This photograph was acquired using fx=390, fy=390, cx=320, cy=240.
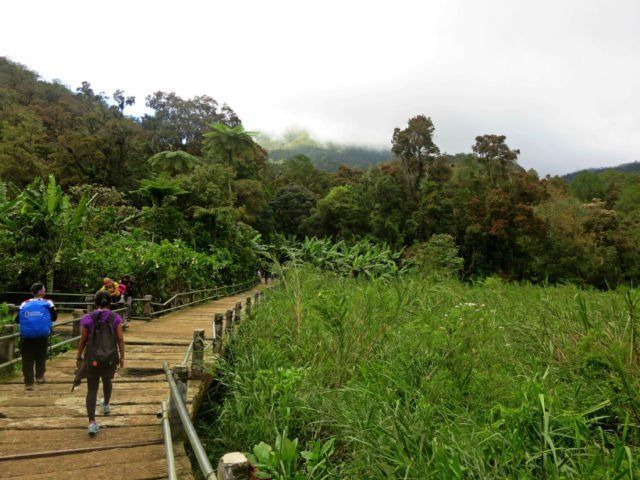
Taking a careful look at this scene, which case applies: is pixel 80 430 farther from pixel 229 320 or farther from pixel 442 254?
pixel 442 254

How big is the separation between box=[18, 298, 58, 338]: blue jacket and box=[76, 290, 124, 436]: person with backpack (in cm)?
154

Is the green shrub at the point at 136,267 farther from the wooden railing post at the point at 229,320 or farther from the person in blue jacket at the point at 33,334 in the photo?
the person in blue jacket at the point at 33,334

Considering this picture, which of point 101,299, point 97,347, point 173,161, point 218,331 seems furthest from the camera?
point 173,161

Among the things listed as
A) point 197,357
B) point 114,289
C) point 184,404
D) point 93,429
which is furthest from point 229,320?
point 184,404

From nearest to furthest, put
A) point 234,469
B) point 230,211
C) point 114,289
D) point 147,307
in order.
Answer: point 234,469
point 114,289
point 147,307
point 230,211

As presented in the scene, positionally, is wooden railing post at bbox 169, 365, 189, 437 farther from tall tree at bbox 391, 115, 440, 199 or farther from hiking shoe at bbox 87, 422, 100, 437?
tall tree at bbox 391, 115, 440, 199

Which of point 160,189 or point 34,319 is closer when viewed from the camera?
point 34,319

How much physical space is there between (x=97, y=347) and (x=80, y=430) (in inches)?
36.5

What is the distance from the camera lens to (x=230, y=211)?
2161 centimetres

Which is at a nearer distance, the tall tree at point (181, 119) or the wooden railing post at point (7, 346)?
the wooden railing post at point (7, 346)

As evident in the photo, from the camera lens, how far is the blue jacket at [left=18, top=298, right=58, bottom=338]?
→ 5.36 m

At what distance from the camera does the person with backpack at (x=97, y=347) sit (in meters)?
4.12

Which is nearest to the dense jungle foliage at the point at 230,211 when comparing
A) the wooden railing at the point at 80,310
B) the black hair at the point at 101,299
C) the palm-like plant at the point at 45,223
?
the palm-like plant at the point at 45,223

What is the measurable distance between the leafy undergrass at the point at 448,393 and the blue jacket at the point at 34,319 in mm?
2568
